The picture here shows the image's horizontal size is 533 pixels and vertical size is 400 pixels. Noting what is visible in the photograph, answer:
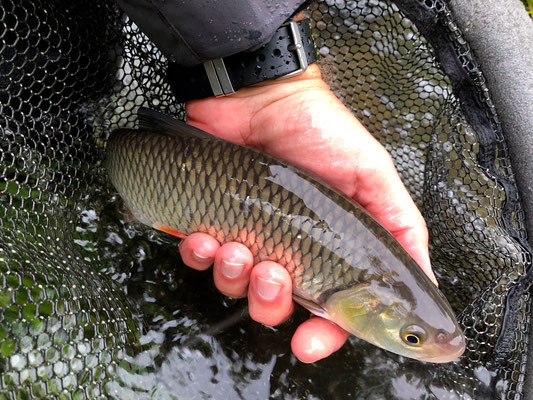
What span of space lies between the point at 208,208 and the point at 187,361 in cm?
68

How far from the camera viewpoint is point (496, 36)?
6.67 ft

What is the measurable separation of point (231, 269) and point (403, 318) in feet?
2.04

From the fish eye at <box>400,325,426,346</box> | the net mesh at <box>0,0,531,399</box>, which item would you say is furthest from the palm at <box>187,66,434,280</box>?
the net mesh at <box>0,0,531,399</box>

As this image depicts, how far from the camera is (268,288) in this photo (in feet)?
5.72

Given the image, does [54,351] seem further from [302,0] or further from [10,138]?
[302,0]

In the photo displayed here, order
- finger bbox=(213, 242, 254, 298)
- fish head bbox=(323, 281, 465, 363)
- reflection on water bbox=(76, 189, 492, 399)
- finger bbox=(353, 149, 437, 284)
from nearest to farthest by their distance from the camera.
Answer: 1. fish head bbox=(323, 281, 465, 363)
2. finger bbox=(213, 242, 254, 298)
3. finger bbox=(353, 149, 437, 284)
4. reflection on water bbox=(76, 189, 492, 399)

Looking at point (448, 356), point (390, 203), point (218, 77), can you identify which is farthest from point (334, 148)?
point (448, 356)

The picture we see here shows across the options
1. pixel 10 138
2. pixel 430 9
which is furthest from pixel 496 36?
pixel 10 138

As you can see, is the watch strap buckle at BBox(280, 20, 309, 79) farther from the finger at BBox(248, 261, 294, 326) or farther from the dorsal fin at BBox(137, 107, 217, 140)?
the finger at BBox(248, 261, 294, 326)

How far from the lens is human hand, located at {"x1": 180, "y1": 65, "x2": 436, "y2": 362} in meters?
1.79

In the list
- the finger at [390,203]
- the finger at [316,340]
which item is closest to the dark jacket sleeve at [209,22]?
the finger at [390,203]

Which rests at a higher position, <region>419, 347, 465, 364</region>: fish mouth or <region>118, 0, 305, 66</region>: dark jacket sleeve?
<region>118, 0, 305, 66</region>: dark jacket sleeve

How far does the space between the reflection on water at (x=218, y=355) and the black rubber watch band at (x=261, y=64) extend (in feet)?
2.74

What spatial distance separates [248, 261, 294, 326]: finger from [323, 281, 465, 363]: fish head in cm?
17
